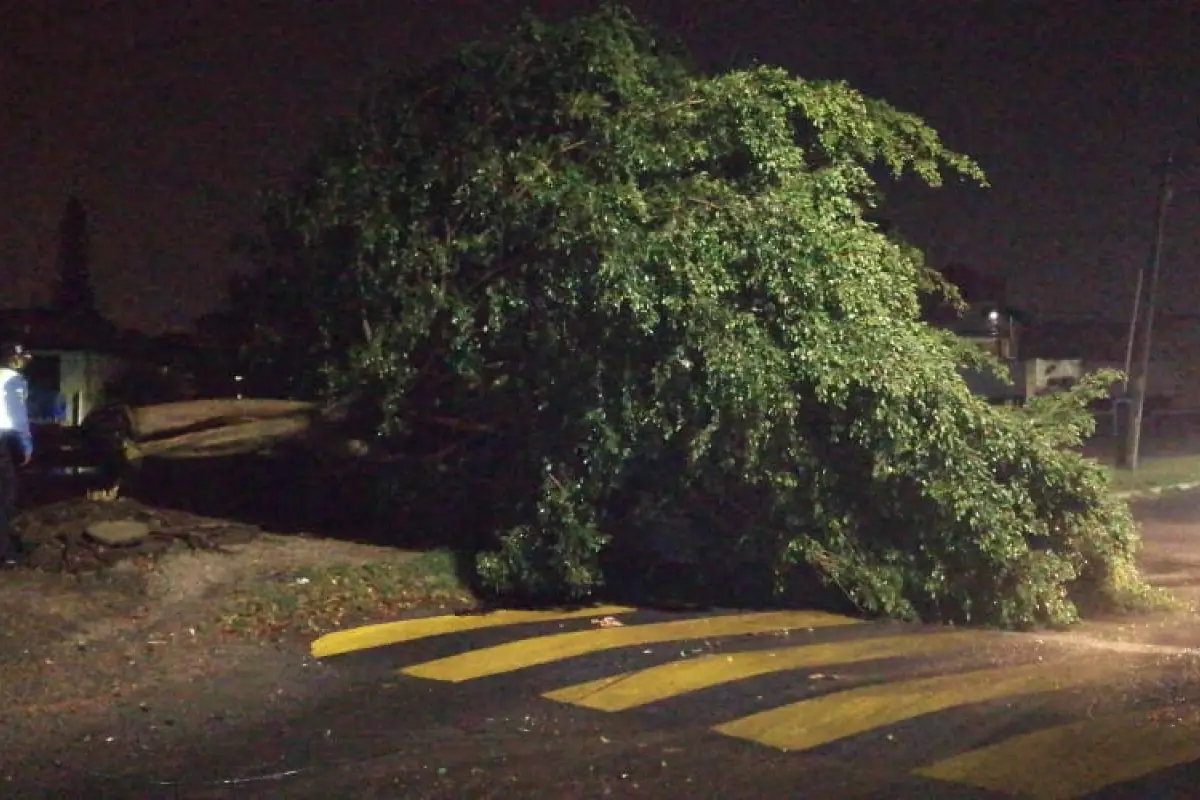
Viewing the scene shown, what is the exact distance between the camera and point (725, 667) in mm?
9586

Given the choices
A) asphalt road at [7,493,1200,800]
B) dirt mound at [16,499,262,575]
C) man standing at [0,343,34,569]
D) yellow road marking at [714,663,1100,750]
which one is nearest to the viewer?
asphalt road at [7,493,1200,800]

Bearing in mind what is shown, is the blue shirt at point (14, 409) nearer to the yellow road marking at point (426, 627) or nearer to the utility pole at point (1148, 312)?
the yellow road marking at point (426, 627)

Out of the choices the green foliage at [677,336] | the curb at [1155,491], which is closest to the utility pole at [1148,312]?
the curb at [1155,491]

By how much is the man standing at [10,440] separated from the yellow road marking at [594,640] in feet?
14.1

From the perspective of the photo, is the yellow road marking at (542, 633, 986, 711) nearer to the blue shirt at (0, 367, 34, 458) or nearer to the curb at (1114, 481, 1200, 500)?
the blue shirt at (0, 367, 34, 458)

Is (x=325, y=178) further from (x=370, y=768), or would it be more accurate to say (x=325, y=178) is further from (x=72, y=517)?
(x=370, y=768)

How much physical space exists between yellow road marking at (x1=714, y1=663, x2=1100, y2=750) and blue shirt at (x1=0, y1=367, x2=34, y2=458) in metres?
6.71

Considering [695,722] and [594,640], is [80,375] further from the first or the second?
[695,722]

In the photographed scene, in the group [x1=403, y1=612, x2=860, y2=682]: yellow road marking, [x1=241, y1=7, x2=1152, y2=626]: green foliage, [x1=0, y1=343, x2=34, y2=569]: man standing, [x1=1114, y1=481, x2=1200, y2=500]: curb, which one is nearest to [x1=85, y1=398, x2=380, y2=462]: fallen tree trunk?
[x1=241, y1=7, x2=1152, y2=626]: green foliage

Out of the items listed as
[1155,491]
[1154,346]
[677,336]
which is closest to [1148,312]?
[1155,491]

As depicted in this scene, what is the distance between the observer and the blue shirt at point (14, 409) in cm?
1169

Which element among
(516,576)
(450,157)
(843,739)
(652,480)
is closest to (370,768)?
(843,739)

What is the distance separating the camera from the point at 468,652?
32.8 feet

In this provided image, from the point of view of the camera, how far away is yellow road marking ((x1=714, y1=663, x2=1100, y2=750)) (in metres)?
7.83
